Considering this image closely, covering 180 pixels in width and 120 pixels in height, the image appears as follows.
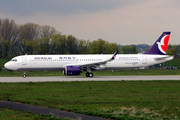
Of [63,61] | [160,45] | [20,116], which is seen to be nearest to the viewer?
[20,116]

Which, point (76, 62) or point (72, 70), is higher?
point (76, 62)

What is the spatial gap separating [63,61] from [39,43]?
192 feet

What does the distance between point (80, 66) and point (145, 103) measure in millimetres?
23769

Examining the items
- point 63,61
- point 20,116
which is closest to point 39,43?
point 63,61

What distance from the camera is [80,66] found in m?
38.1

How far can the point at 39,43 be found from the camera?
95375 mm

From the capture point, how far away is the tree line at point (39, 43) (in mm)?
96188

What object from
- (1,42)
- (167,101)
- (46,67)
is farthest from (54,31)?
(167,101)

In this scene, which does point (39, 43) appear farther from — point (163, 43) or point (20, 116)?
point (20, 116)

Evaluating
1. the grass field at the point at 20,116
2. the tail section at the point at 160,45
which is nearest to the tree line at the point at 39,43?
the tail section at the point at 160,45

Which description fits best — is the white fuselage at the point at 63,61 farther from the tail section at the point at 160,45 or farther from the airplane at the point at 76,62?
the tail section at the point at 160,45

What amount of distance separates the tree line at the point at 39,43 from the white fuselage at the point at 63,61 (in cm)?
5036

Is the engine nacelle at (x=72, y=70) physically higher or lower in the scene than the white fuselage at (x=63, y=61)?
lower

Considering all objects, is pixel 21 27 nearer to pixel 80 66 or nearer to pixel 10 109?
pixel 80 66
